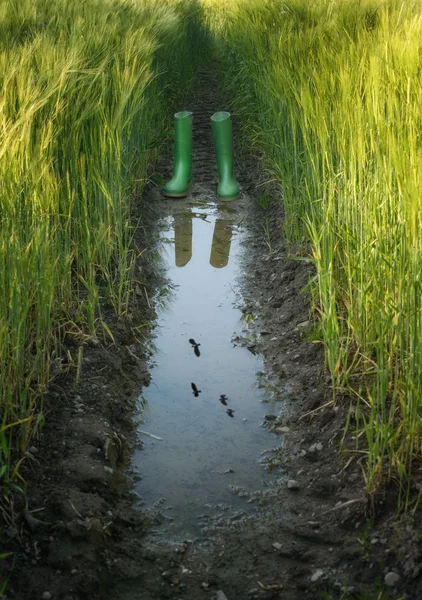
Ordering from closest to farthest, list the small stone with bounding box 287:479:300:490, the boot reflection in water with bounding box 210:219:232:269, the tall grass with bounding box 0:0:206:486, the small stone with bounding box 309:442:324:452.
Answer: the tall grass with bounding box 0:0:206:486 → the small stone with bounding box 287:479:300:490 → the small stone with bounding box 309:442:324:452 → the boot reflection in water with bounding box 210:219:232:269

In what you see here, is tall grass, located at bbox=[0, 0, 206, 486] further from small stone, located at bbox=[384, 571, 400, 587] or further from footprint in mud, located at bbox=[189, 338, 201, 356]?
small stone, located at bbox=[384, 571, 400, 587]

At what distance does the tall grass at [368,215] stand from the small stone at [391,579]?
0.26 meters

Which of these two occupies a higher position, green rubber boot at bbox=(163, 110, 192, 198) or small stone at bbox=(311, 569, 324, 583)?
green rubber boot at bbox=(163, 110, 192, 198)

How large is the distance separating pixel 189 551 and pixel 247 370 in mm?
1128

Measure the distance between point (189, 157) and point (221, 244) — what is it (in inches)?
40.0

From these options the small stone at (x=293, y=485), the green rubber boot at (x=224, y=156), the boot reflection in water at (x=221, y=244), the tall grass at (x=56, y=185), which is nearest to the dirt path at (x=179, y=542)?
the small stone at (x=293, y=485)

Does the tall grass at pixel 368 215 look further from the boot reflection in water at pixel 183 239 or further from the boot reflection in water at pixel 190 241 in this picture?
the boot reflection in water at pixel 183 239

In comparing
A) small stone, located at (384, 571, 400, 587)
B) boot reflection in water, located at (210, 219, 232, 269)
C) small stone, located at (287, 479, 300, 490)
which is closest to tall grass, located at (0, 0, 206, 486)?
boot reflection in water, located at (210, 219, 232, 269)

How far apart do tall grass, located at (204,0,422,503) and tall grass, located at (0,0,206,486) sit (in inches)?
33.6

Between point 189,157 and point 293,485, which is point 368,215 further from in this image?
point 189,157

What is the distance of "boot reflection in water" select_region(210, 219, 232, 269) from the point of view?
14.3 ft

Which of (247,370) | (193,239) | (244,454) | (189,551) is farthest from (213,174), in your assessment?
(189,551)

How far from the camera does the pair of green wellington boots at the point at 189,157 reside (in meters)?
5.26

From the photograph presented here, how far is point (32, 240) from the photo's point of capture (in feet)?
7.65
